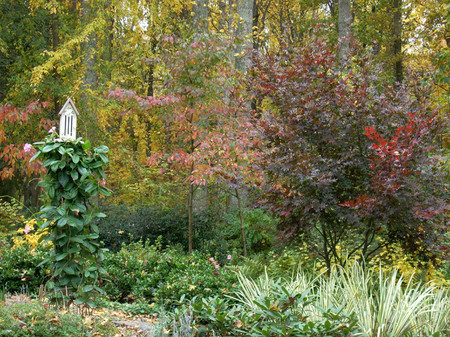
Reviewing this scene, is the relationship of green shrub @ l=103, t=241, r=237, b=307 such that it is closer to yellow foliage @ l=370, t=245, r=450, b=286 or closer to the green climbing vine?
the green climbing vine

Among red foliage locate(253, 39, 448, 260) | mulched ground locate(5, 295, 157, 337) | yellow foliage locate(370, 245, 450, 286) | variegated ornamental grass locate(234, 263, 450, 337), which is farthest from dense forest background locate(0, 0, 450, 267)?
mulched ground locate(5, 295, 157, 337)

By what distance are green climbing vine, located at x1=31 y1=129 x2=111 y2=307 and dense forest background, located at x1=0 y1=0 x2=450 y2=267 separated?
4.63 ft

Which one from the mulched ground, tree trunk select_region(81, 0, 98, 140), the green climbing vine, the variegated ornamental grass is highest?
tree trunk select_region(81, 0, 98, 140)

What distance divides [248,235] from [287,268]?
1749 millimetres

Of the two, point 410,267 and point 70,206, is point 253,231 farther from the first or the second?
point 70,206

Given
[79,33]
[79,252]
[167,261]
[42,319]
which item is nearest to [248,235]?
[167,261]

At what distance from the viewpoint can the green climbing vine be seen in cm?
416

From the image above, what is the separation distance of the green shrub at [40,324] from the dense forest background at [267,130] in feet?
8.17

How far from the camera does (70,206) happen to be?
4.20m

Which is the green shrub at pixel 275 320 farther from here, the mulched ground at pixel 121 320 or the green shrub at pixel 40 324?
the green shrub at pixel 40 324

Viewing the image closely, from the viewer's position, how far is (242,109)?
24.3ft

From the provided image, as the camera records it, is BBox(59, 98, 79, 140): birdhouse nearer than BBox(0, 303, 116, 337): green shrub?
No

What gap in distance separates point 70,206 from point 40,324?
3.99 feet

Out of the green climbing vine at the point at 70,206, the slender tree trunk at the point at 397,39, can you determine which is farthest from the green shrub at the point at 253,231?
the slender tree trunk at the point at 397,39
